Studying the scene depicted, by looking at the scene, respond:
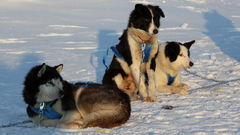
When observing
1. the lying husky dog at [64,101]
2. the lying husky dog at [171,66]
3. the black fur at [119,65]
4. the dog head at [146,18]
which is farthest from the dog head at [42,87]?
the lying husky dog at [171,66]

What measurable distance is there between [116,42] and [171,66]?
482 centimetres

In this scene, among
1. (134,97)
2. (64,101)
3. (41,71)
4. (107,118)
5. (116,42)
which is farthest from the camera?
(116,42)

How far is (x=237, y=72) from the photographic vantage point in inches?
299

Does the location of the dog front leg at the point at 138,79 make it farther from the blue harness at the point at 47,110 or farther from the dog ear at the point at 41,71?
the dog ear at the point at 41,71

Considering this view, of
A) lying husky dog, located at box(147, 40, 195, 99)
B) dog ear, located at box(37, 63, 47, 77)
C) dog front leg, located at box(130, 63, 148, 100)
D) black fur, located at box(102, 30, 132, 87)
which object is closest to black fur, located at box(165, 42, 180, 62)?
lying husky dog, located at box(147, 40, 195, 99)

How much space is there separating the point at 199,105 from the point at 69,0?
16.2m

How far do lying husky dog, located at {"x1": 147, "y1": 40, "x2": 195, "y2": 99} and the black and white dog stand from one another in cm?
34

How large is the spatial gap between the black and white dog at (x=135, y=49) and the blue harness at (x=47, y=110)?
1442mm

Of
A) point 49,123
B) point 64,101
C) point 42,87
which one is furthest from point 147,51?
point 49,123

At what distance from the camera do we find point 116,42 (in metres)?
11.1

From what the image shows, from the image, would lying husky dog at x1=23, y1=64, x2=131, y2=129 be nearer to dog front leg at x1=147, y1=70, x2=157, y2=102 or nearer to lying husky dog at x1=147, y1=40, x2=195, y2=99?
dog front leg at x1=147, y1=70, x2=157, y2=102

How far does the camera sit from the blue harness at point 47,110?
4691mm

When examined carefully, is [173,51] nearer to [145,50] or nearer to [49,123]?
[145,50]

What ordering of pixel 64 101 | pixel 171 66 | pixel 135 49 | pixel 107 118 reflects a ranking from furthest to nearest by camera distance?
pixel 171 66, pixel 135 49, pixel 64 101, pixel 107 118
